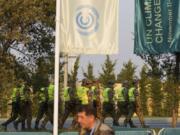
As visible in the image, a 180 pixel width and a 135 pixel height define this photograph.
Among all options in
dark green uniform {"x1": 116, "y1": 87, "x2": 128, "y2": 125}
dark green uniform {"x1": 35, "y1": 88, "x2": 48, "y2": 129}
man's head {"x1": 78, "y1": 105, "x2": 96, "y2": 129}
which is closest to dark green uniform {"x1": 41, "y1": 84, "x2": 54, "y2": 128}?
dark green uniform {"x1": 35, "y1": 88, "x2": 48, "y2": 129}

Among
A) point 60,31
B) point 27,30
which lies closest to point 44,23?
point 27,30

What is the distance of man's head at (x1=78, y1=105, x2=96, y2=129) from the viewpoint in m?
7.91

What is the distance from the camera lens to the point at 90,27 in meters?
13.0

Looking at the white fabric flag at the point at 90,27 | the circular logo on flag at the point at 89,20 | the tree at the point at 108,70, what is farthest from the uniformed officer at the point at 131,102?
the tree at the point at 108,70

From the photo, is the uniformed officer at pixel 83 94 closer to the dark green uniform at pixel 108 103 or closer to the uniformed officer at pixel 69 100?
the uniformed officer at pixel 69 100

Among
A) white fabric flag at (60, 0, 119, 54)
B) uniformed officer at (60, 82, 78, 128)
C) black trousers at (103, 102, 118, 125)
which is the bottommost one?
black trousers at (103, 102, 118, 125)

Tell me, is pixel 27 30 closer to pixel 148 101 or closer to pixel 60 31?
pixel 60 31

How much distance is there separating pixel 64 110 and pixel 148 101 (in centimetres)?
2882

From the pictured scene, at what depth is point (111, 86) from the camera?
1033 inches

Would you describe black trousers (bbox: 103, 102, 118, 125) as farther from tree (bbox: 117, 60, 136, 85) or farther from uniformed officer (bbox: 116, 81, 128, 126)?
tree (bbox: 117, 60, 136, 85)

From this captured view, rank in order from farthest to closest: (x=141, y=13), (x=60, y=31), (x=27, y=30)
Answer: (x=27, y=30) < (x=141, y=13) < (x=60, y=31)

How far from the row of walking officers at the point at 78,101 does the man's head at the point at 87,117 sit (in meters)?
15.4

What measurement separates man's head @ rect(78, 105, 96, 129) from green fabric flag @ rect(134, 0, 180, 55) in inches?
498

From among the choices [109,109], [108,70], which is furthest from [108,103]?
[108,70]
